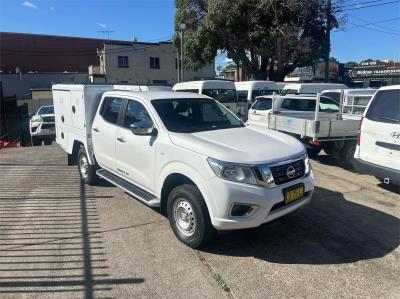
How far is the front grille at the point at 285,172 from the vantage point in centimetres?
392

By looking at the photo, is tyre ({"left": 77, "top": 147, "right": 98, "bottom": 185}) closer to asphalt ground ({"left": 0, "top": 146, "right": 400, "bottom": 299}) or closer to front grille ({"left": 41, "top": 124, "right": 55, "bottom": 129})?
asphalt ground ({"left": 0, "top": 146, "right": 400, "bottom": 299})

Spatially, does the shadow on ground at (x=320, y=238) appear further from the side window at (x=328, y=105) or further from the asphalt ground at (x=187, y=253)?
the side window at (x=328, y=105)

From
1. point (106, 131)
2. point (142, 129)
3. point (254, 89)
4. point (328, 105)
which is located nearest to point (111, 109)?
point (106, 131)

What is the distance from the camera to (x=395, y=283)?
347 cm

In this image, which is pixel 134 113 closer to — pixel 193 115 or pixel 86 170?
pixel 193 115

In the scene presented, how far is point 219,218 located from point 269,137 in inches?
59.0

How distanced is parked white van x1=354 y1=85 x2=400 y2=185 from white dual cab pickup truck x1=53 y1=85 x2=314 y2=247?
6.34 ft

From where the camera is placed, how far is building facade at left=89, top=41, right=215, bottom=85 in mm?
43625

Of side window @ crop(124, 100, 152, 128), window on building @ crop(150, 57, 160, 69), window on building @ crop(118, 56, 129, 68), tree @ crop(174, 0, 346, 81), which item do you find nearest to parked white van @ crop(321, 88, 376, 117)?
side window @ crop(124, 100, 152, 128)

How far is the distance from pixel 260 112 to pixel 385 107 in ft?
17.7

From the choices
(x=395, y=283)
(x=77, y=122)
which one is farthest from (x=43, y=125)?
(x=395, y=283)

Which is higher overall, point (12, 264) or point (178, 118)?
point (178, 118)

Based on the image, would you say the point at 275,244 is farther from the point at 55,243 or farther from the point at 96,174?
the point at 96,174

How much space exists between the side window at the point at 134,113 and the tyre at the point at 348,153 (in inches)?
205
